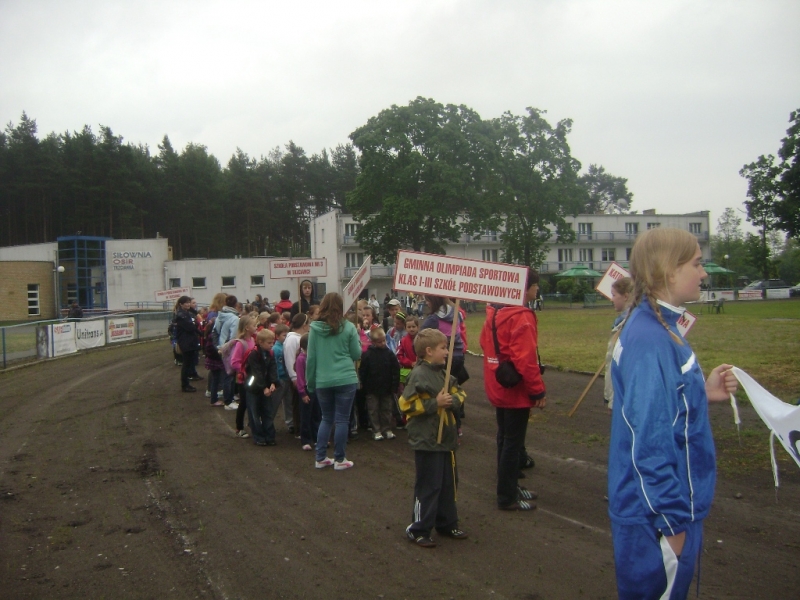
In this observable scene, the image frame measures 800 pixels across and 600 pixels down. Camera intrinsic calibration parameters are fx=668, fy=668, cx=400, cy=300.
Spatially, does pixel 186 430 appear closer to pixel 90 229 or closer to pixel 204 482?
pixel 204 482

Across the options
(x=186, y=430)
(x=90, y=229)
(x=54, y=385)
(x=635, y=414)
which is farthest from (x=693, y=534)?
(x=90, y=229)

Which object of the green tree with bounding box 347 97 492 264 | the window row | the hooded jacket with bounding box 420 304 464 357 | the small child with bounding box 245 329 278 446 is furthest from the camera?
the window row

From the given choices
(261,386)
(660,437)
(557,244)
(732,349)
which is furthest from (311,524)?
(557,244)

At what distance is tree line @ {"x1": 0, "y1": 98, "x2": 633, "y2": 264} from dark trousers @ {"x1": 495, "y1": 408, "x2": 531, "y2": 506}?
42.2 meters

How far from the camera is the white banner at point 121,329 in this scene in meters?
28.4

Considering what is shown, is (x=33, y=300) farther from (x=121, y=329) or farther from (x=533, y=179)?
(x=533, y=179)

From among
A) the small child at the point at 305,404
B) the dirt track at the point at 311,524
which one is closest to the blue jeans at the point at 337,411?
the dirt track at the point at 311,524

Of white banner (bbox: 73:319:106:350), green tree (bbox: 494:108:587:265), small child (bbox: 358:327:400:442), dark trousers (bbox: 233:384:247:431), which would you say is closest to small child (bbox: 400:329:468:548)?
small child (bbox: 358:327:400:442)

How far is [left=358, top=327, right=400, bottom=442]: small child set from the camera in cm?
977

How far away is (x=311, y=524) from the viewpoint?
5.98 meters

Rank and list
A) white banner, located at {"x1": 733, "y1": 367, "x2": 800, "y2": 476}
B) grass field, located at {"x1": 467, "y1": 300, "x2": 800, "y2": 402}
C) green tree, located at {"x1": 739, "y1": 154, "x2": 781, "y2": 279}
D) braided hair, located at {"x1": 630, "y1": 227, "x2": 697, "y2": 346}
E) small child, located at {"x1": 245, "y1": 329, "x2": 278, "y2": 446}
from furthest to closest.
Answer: green tree, located at {"x1": 739, "y1": 154, "x2": 781, "y2": 279}, grass field, located at {"x1": 467, "y1": 300, "x2": 800, "y2": 402}, small child, located at {"x1": 245, "y1": 329, "x2": 278, "y2": 446}, white banner, located at {"x1": 733, "y1": 367, "x2": 800, "y2": 476}, braided hair, located at {"x1": 630, "y1": 227, "x2": 697, "y2": 346}

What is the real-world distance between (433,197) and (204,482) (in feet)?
140

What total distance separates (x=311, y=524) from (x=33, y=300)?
56.9m

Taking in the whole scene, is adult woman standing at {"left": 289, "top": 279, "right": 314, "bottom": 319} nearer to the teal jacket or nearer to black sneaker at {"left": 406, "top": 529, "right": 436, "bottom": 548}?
the teal jacket
